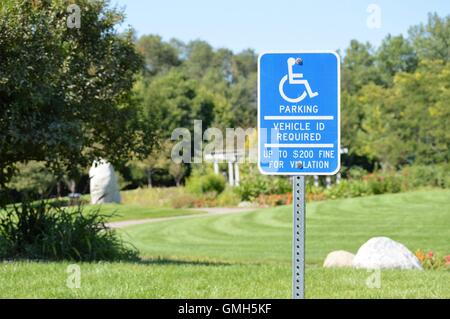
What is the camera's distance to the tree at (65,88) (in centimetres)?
968

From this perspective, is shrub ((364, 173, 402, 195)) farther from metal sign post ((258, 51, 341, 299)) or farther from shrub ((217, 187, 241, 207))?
metal sign post ((258, 51, 341, 299))

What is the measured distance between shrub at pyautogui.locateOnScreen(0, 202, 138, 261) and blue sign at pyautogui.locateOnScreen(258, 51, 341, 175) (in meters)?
6.98

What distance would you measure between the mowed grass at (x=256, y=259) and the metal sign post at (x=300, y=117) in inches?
105

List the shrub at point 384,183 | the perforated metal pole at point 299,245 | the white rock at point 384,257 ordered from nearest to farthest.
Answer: the perforated metal pole at point 299,245
the white rock at point 384,257
the shrub at point 384,183

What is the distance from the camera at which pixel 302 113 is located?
4.09 meters

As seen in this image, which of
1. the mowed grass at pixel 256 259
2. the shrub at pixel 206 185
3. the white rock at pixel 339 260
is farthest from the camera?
the shrub at pixel 206 185

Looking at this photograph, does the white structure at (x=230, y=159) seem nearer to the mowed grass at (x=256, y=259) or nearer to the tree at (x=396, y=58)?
the mowed grass at (x=256, y=259)

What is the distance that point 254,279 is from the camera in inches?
303

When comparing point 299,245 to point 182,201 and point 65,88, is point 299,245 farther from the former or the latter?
point 182,201

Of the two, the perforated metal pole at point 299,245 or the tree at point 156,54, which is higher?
the tree at point 156,54

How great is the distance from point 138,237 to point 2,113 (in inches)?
448

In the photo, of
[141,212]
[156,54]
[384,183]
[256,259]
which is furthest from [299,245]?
[156,54]

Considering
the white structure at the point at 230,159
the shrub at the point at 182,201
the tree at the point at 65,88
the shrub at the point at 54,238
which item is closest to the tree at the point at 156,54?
the white structure at the point at 230,159
